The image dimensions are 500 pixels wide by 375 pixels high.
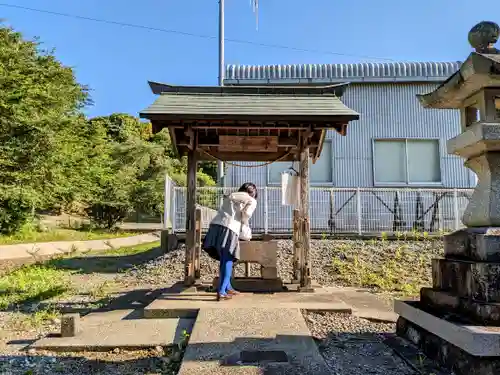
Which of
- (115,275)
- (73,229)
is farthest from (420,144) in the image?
(73,229)

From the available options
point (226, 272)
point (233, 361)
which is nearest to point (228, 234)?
point (226, 272)

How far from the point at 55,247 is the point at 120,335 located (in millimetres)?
13213

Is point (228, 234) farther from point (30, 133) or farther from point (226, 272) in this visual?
point (30, 133)

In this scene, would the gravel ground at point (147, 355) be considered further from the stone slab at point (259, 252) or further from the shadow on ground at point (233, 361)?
the stone slab at point (259, 252)

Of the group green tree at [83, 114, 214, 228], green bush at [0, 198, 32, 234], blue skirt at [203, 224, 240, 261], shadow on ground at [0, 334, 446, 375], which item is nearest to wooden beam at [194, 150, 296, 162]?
blue skirt at [203, 224, 240, 261]

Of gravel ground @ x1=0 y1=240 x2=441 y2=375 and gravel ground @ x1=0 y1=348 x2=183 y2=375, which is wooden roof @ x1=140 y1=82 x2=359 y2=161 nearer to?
gravel ground @ x1=0 y1=240 x2=441 y2=375

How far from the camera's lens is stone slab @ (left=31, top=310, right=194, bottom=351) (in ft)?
13.5

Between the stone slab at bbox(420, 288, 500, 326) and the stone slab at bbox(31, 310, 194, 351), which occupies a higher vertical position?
the stone slab at bbox(420, 288, 500, 326)

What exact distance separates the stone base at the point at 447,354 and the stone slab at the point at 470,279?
1.60ft

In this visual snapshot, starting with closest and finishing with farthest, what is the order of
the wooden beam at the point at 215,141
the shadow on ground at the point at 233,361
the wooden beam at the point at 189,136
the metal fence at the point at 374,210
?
the shadow on ground at the point at 233,361, the wooden beam at the point at 189,136, the wooden beam at the point at 215,141, the metal fence at the point at 374,210

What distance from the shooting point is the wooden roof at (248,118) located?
617 centimetres

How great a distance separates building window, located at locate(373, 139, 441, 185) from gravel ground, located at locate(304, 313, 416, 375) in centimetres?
814

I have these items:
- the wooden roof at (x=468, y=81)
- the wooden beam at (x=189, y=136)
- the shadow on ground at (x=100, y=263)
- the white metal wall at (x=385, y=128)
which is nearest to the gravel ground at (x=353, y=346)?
the wooden roof at (x=468, y=81)

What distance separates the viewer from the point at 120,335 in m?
4.45
